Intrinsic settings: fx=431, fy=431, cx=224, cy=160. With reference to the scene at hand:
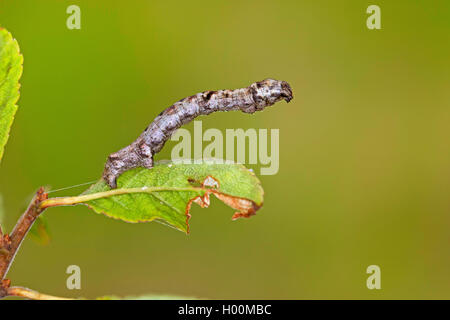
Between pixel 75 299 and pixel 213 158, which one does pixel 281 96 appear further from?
pixel 75 299

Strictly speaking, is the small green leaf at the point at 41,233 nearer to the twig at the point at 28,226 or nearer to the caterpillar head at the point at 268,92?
the twig at the point at 28,226

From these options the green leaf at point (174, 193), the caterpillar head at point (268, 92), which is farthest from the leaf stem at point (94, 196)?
the caterpillar head at point (268, 92)

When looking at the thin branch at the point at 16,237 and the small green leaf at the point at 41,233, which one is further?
the small green leaf at the point at 41,233

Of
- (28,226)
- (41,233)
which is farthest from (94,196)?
(41,233)

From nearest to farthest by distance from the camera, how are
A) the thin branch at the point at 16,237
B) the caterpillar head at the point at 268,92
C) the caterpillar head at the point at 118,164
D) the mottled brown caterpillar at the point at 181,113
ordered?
the thin branch at the point at 16,237, the caterpillar head at the point at 118,164, the mottled brown caterpillar at the point at 181,113, the caterpillar head at the point at 268,92

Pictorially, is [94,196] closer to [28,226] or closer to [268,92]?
[28,226]

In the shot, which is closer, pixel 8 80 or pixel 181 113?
pixel 8 80
